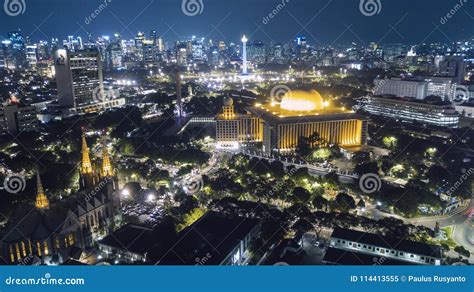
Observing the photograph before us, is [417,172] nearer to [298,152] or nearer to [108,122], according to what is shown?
[298,152]

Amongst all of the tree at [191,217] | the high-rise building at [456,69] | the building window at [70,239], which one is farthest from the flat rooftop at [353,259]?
the high-rise building at [456,69]

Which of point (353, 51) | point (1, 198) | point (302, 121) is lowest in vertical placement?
point (1, 198)

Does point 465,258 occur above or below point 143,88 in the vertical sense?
below

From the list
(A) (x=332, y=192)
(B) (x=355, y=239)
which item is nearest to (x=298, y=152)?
(A) (x=332, y=192)
